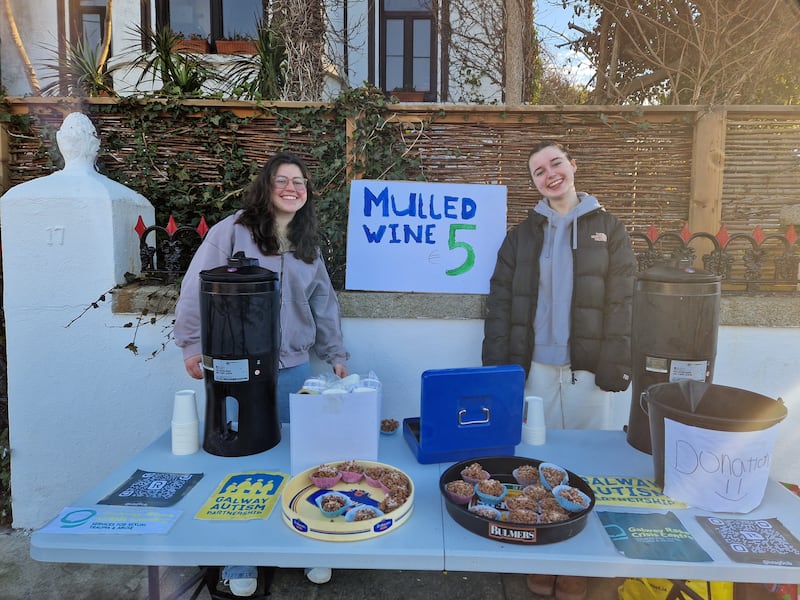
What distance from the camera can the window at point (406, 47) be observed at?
7.84m

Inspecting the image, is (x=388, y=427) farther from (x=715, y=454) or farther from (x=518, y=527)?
(x=715, y=454)

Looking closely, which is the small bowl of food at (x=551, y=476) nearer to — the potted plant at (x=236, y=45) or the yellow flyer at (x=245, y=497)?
the yellow flyer at (x=245, y=497)

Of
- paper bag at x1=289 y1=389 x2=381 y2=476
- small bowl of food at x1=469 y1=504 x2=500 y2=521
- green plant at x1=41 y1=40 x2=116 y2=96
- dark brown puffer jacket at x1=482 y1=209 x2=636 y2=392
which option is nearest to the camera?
small bowl of food at x1=469 y1=504 x2=500 y2=521

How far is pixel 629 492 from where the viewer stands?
4.90 feet

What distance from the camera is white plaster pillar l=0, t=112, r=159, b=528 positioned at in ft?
9.09

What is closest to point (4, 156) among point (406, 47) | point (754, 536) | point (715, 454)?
point (715, 454)

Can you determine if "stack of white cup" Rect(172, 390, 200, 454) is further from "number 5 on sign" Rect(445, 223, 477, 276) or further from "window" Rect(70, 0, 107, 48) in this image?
"window" Rect(70, 0, 107, 48)

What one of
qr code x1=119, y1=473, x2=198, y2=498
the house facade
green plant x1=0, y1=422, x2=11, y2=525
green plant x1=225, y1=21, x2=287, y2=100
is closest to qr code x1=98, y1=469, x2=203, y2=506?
qr code x1=119, y1=473, x2=198, y2=498

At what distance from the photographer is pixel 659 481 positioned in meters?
1.52

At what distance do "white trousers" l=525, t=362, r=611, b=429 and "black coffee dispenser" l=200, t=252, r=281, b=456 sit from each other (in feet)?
4.34

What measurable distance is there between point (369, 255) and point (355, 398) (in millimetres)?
1513

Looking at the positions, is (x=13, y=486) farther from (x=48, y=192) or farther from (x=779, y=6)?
(x=779, y=6)

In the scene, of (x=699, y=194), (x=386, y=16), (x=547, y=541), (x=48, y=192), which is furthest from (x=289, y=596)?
(x=386, y=16)

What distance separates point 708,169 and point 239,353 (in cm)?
315
